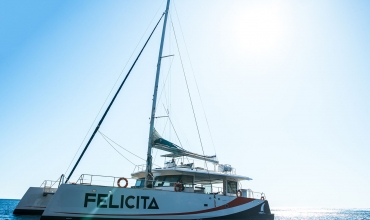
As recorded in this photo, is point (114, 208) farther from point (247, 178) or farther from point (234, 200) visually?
point (247, 178)

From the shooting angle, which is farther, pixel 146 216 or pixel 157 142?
pixel 157 142

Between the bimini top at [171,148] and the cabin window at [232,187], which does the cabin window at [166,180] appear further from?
the cabin window at [232,187]

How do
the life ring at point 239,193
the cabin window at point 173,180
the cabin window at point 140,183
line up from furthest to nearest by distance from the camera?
the life ring at point 239,193
the cabin window at point 140,183
the cabin window at point 173,180

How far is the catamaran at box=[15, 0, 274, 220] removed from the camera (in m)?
10.1

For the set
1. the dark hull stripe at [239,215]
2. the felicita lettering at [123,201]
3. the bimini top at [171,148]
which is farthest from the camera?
the bimini top at [171,148]

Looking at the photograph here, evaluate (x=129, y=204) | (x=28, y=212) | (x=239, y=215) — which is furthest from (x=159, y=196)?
(x=28, y=212)

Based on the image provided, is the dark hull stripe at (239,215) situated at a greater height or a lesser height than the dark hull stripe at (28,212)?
greater

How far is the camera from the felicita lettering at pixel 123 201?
1038 cm

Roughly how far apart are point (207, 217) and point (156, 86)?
6.74 meters

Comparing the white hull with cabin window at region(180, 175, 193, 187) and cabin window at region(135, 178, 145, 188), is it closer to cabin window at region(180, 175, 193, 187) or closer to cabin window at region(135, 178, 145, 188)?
cabin window at region(180, 175, 193, 187)

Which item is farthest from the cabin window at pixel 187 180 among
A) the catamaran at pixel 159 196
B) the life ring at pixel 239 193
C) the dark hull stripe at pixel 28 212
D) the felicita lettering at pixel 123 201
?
the dark hull stripe at pixel 28 212

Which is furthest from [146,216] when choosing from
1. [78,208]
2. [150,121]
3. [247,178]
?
[247,178]

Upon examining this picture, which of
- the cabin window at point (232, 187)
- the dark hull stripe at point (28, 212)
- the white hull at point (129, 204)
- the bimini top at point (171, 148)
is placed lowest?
the dark hull stripe at point (28, 212)

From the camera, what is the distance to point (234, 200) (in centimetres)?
1430
